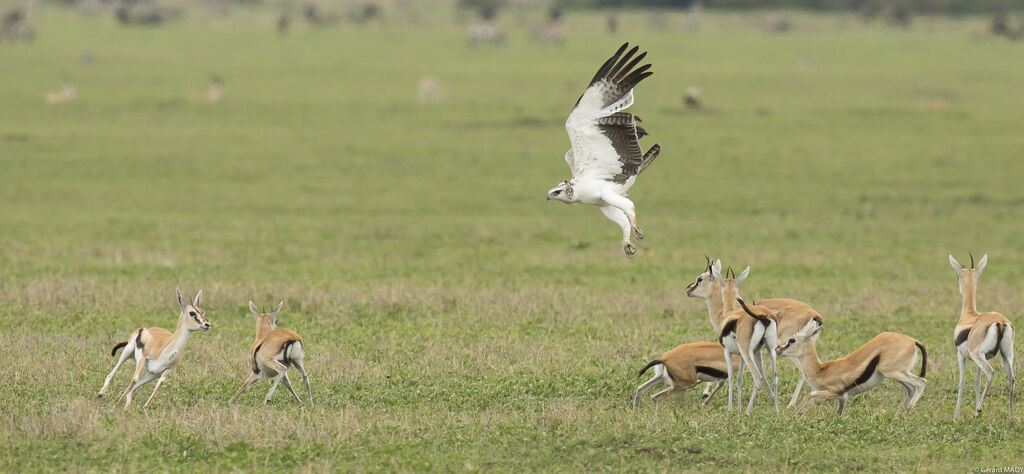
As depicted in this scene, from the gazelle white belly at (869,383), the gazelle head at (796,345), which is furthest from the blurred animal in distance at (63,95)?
the gazelle white belly at (869,383)

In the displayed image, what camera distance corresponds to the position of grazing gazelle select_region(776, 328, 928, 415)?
10625mm

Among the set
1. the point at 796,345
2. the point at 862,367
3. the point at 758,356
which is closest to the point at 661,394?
the point at 758,356

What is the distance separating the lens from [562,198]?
12.0 meters

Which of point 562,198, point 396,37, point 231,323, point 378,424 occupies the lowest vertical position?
point 396,37

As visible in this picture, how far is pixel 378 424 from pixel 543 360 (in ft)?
10.1

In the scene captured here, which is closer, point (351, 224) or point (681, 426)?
point (681, 426)

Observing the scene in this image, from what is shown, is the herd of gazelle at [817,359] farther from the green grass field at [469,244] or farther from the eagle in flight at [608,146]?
the eagle in flight at [608,146]

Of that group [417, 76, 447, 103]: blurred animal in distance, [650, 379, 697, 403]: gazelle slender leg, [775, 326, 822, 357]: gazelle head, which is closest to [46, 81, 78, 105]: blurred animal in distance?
[417, 76, 447, 103]: blurred animal in distance

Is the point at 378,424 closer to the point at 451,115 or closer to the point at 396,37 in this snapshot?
the point at 451,115

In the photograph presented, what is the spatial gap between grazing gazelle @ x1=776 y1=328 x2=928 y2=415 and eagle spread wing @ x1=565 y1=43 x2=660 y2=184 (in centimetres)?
228

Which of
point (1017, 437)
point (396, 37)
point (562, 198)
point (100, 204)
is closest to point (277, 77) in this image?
point (396, 37)

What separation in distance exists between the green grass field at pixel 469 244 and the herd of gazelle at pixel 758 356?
300mm

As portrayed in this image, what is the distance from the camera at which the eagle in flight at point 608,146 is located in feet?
37.7

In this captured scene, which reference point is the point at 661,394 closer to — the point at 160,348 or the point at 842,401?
the point at 842,401
